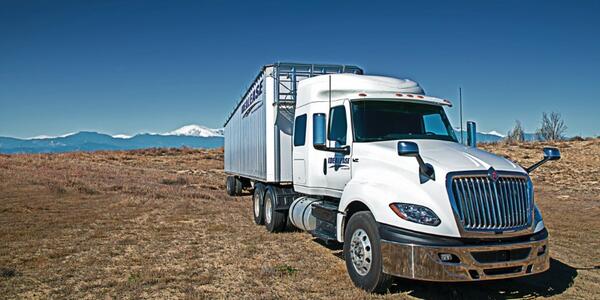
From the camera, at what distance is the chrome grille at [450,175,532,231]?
5.73m

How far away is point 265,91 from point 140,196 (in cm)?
937

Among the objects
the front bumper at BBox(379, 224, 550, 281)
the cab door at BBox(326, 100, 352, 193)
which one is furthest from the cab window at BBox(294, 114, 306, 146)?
the front bumper at BBox(379, 224, 550, 281)

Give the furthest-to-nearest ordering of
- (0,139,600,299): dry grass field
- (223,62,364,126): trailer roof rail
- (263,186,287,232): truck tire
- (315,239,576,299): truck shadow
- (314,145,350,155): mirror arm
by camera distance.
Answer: (263,186,287,232): truck tire → (223,62,364,126): trailer roof rail → (314,145,350,155): mirror arm → (0,139,600,299): dry grass field → (315,239,576,299): truck shadow

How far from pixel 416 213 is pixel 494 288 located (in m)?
2.12

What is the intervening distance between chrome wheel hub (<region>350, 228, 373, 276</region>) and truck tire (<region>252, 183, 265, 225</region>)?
5491 mm

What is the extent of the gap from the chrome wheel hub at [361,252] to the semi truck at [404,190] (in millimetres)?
14

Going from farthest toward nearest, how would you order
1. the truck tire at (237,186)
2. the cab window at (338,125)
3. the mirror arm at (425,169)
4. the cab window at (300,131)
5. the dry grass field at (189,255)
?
the truck tire at (237,186) < the cab window at (300,131) < the cab window at (338,125) < the dry grass field at (189,255) < the mirror arm at (425,169)

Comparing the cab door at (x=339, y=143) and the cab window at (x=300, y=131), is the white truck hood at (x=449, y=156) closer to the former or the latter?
the cab door at (x=339, y=143)

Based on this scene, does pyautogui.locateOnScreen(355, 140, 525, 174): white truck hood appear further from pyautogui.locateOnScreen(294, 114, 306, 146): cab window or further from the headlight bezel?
pyautogui.locateOnScreen(294, 114, 306, 146): cab window

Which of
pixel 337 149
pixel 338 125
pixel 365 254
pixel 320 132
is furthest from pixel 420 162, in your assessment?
pixel 338 125

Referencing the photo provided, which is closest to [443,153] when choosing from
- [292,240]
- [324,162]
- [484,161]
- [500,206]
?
[484,161]

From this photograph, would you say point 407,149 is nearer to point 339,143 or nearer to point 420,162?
point 420,162

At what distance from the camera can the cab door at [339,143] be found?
25.1 feet

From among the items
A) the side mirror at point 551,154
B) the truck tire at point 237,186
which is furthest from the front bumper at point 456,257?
the truck tire at point 237,186
